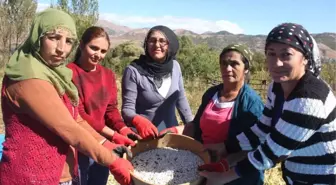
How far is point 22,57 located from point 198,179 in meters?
1.05

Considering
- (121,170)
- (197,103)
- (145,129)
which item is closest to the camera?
(121,170)

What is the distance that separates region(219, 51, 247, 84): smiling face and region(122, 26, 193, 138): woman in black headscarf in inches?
24.4

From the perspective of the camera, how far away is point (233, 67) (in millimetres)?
2143

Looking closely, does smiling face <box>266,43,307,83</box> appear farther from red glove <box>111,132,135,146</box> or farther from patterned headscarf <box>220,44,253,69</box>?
red glove <box>111,132,135,146</box>

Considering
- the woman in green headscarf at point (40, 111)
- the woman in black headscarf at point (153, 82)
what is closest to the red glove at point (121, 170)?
the woman in green headscarf at point (40, 111)

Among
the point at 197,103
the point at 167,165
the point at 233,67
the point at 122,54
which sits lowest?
the point at 122,54

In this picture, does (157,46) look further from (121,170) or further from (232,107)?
(121,170)

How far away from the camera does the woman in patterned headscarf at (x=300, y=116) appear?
143cm

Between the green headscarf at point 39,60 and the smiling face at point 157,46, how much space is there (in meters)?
1.05

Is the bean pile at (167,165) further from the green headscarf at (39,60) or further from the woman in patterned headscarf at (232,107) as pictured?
the green headscarf at (39,60)

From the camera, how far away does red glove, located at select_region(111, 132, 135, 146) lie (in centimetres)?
219

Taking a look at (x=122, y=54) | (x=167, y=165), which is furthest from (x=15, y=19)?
(x=167, y=165)

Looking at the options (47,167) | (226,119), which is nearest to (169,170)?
(226,119)

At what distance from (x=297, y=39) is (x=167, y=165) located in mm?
1084
